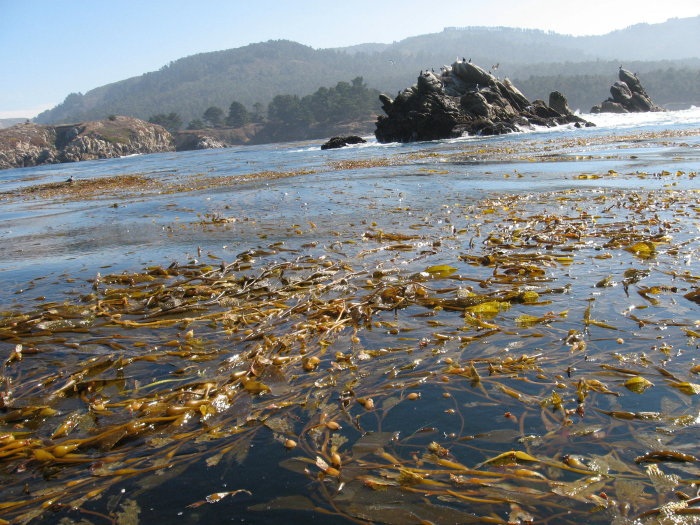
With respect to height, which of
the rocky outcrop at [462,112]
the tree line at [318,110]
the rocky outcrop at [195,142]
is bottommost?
the rocky outcrop at [462,112]

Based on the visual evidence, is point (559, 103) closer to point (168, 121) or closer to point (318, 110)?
point (318, 110)

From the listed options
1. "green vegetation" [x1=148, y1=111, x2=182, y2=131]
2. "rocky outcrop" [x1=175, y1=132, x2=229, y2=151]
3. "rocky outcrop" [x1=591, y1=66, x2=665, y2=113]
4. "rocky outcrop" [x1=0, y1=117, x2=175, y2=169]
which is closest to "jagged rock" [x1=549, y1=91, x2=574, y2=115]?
"rocky outcrop" [x1=591, y1=66, x2=665, y2=113]

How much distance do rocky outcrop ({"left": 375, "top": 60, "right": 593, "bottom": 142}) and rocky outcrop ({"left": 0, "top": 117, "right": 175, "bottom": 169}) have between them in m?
102

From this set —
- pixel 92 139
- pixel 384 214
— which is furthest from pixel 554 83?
pixel 384 214

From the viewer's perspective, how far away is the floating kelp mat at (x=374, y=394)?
2.28 meters

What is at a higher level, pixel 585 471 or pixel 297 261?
pixel 297 261

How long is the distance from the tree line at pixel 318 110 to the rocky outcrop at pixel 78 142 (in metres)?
31.6

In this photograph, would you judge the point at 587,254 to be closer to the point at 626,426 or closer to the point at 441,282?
the point at 441,282

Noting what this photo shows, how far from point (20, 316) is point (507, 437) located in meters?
5.42

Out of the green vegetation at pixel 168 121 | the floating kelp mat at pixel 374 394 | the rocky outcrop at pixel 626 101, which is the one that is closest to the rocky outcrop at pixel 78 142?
the green vegetation at pixel 168 121

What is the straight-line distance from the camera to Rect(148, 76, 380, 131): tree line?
494ft

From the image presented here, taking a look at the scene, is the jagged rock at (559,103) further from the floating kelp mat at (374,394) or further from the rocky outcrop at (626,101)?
the floating kelp mat at (374,394)

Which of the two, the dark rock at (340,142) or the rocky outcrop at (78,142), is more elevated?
the rocky outcrop at (78,142)

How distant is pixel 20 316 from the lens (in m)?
5.18
